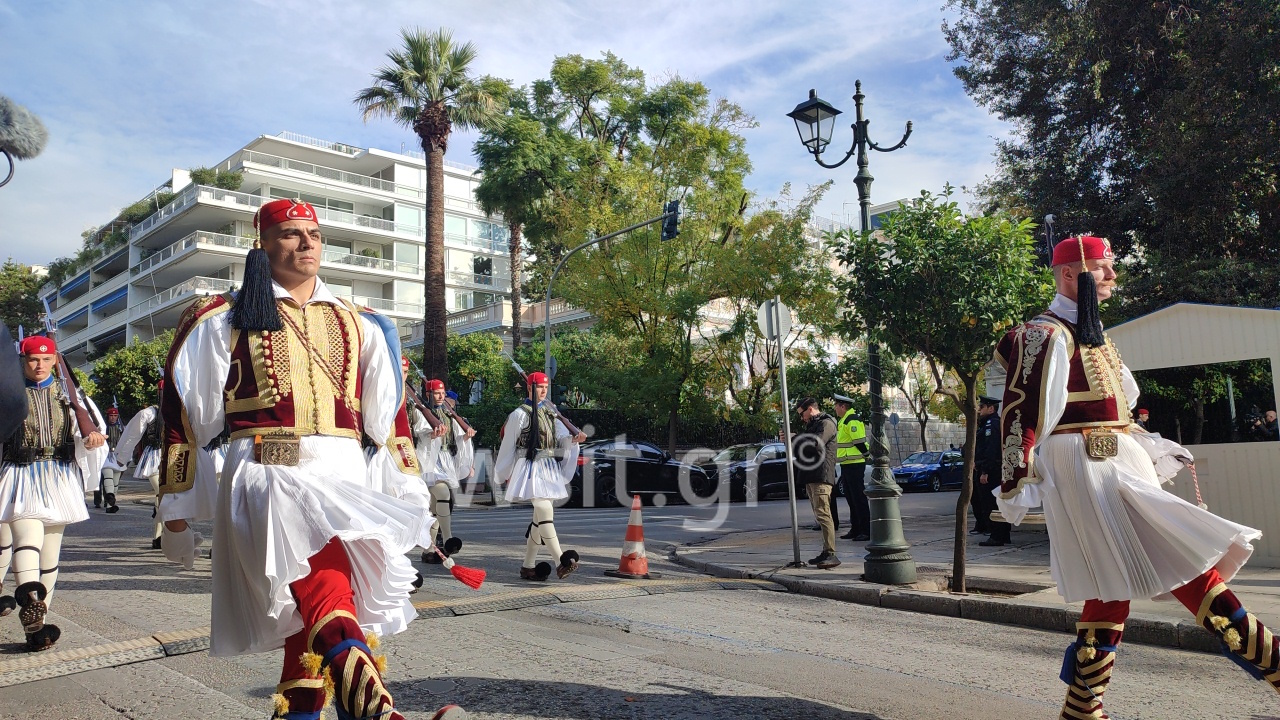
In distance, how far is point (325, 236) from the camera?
54.3 metres

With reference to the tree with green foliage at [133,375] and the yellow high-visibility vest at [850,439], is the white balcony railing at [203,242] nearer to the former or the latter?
the tree with green foliage at [133,375]

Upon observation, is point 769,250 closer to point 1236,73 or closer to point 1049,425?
point 1236,73

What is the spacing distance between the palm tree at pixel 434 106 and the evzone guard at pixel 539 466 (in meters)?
16.7

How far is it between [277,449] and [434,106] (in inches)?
984

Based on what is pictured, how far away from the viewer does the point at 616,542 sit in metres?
13.0

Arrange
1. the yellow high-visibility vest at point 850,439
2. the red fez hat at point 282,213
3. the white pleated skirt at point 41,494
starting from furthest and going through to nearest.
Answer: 1. the yellow high-visibility vest at point 850,439
2. the white pleated skirt at point 41,494
3. the red fez hat at point 282,213

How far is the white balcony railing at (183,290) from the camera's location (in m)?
53.1

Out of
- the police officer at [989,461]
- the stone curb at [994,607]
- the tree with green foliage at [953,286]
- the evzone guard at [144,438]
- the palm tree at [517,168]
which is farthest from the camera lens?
the palm tree at [517,168]

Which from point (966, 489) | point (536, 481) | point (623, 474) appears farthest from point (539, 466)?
point (623, 474)

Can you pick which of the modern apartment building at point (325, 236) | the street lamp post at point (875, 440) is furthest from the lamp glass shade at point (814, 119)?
the modern apartment building at point (325, 236)

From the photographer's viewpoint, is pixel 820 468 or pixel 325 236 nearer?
pixel 820 468

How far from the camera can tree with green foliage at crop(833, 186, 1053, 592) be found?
7945 millimetres

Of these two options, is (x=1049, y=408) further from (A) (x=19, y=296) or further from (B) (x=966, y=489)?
(A) (x=19, y=296)

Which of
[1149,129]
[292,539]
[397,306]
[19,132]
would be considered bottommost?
[292,539]
